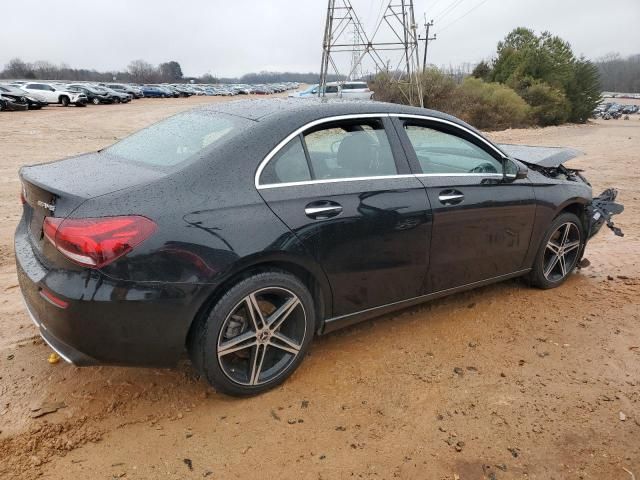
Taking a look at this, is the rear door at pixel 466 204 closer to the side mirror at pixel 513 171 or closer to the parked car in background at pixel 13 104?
the side mirror at pixel 513 171

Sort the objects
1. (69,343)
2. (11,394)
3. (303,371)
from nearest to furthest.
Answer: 1. (69,343)
2. (11,394)
3. (303,371)

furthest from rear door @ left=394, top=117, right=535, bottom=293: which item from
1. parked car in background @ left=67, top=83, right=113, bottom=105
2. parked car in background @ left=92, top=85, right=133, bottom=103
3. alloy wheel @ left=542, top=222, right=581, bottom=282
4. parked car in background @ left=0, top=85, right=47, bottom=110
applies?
parked car in background @ left=92, top=85, right=133, bottom=103

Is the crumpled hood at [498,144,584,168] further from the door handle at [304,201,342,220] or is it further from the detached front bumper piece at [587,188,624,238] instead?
the door handle at [304,201,342,220]

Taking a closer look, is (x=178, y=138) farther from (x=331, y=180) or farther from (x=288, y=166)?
(x=331, y=180)

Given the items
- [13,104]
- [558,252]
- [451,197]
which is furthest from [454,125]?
[13,104]

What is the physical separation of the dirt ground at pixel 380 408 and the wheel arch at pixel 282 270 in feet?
1.53

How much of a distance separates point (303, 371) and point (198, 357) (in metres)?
0.81

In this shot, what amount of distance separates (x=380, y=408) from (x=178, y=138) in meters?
2.06

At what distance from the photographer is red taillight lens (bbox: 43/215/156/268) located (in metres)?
2.40

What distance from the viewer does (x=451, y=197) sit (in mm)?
3564

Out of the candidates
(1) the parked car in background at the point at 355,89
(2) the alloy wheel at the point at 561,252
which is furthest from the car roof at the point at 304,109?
(1) the parked car in background at the point at 355,89

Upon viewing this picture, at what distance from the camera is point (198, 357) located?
2.71 meters

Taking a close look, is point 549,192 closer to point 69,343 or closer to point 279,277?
point 279,277

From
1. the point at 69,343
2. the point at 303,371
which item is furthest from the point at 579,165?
the point at 69,343
